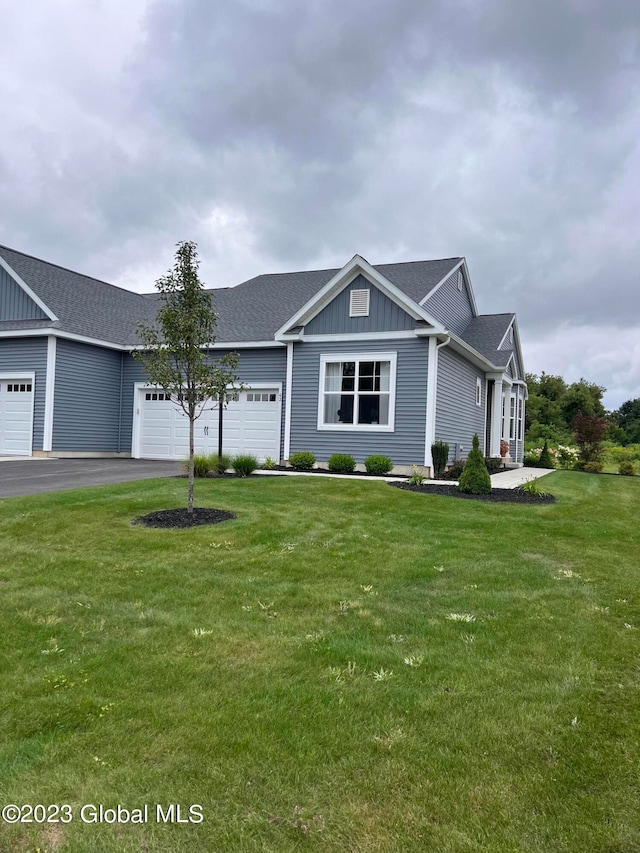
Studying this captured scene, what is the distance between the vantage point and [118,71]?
1504cm

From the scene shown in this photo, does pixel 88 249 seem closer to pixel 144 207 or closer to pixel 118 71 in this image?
pixel 144 207

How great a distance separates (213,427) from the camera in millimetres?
18266

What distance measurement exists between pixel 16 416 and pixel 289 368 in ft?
29.2

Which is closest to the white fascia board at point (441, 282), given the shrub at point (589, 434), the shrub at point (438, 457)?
the shrub at point (438, 457)

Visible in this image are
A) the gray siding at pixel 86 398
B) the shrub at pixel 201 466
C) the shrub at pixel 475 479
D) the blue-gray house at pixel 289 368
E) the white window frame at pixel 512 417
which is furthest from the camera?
the white window frame at pixel 512 417

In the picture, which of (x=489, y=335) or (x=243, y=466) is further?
(x=489, y=335)

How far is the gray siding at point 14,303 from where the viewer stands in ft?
59.8

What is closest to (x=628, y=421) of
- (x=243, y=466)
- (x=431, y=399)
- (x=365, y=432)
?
(x=431, y=399)

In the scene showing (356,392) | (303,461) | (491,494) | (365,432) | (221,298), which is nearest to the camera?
(491,494)

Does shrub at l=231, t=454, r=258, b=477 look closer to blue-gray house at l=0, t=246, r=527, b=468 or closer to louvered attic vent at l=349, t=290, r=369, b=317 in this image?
blue-gray house at l=0, t=246, r=527, b=468

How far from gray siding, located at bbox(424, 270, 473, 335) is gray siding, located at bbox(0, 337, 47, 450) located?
1164 cm

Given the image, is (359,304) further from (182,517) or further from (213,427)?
(182,517)

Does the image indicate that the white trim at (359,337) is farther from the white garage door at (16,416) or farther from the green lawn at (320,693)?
the green lawn at (320,693)

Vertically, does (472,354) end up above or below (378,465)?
above
